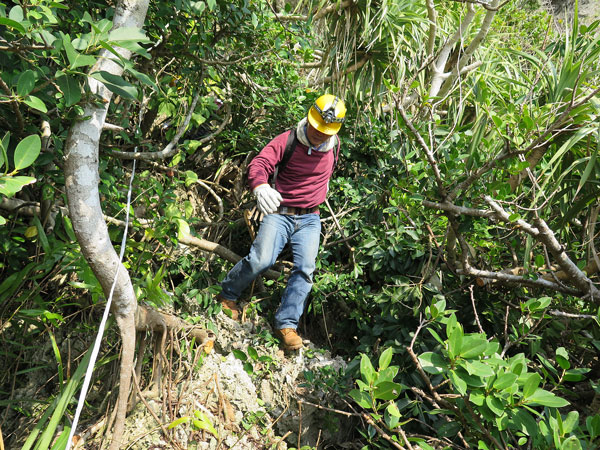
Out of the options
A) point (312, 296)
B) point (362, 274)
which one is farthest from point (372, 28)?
point (312, 296)

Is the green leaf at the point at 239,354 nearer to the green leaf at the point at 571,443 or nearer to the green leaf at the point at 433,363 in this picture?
the green leaf at the point at 433,363

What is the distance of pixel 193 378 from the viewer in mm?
2713

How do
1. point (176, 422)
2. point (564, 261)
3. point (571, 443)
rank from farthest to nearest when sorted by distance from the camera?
point (176, 422) → point (564, 261) → point (571, 443)

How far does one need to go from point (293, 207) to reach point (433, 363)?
1.74m

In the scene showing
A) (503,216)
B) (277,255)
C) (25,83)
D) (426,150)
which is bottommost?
(277,255)

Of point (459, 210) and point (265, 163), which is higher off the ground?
point (459, 210)

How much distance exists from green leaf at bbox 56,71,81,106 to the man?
168 cm

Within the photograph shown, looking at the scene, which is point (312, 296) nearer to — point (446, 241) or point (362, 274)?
point (362, 274)

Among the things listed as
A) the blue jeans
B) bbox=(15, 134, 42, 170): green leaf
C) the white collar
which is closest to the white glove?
the blue jeans

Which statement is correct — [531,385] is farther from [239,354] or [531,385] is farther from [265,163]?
[265,163]

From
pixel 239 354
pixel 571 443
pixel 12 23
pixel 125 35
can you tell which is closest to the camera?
pixel 12 23

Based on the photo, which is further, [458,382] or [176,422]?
[176,422]

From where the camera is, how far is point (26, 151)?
126 cm

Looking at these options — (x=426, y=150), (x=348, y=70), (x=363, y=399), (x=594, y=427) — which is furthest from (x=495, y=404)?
(x=348, y=70)
